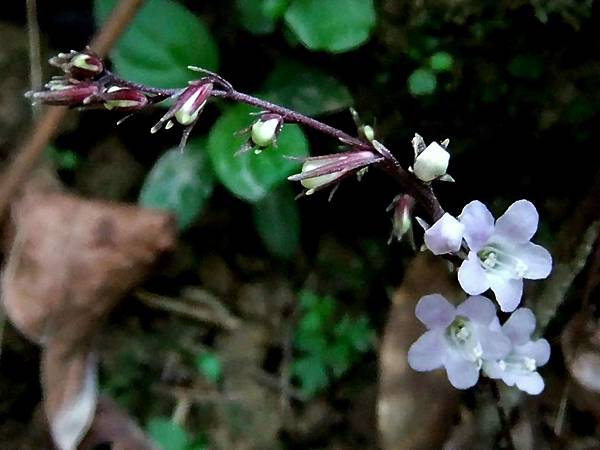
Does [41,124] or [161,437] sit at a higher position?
[41,124]

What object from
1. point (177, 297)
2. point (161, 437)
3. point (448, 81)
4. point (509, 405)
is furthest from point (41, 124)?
point (509, 405)

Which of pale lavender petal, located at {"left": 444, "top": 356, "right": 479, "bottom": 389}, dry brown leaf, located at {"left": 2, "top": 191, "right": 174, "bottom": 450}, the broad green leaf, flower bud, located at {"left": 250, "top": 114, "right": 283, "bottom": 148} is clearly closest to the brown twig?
dry brown leaf, located at {"left": 2, "top": 191, "right": 174, "bottom": 450}

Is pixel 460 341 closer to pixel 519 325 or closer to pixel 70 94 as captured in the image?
pixel 519 325

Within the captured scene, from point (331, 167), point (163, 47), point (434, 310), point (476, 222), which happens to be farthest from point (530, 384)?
point (163, 47)

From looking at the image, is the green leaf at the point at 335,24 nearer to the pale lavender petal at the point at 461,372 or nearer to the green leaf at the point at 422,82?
the green leaf at the point at 422,82

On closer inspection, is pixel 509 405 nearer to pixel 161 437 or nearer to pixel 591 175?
pixel 591 175

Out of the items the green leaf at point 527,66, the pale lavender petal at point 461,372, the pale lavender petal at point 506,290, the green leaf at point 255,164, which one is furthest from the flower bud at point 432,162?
the green leaf at point 527,66
